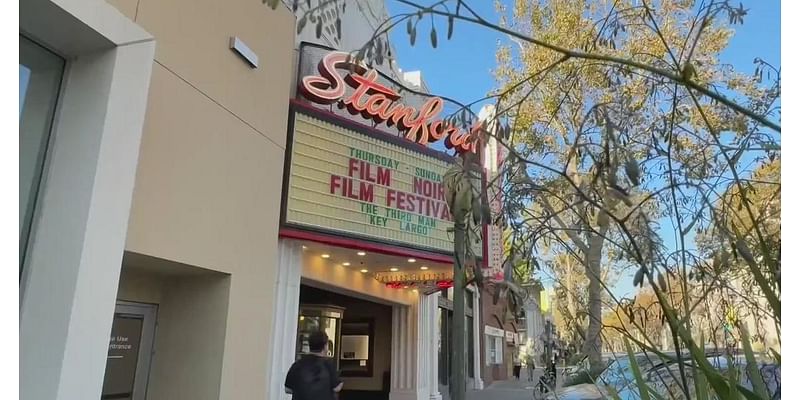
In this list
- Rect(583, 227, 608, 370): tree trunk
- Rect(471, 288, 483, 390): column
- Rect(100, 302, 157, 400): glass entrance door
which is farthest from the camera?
Rect(471, 288, 483, 390): column

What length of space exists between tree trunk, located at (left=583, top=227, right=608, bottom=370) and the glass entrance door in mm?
4982

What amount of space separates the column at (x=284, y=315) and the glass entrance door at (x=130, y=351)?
206 cm

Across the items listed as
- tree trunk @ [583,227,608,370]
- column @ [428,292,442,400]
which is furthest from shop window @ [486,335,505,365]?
tree trunk @ [583,227,608,370]

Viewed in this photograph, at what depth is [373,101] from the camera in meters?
9.83

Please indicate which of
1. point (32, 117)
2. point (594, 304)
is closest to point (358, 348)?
point (594, 304)

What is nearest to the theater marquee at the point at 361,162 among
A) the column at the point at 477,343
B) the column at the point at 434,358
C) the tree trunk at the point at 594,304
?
the tree trunk at the point at 594,304

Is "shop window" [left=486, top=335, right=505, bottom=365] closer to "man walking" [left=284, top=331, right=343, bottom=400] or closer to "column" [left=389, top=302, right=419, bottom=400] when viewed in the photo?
"column" [left=389, top=302, right=419, bottom=400]

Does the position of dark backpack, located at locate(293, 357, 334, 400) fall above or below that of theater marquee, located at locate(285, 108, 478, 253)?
below

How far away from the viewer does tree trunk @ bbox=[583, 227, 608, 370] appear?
3.26 meters

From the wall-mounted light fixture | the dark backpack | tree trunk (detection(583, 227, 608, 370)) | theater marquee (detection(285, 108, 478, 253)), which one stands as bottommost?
the dark backpack

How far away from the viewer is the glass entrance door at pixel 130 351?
20.0 feet

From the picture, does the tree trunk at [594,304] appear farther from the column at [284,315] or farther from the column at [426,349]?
the column at [426,349]

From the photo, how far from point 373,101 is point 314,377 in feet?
18.2
